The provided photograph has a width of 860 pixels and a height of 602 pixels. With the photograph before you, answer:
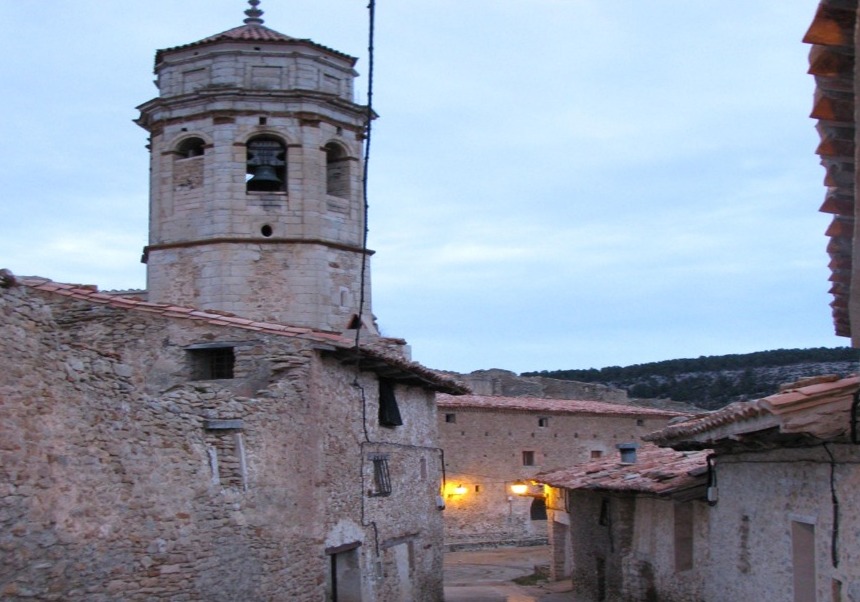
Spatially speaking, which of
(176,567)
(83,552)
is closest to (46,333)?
(83,552)

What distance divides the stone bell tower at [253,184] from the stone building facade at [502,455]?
1689cm

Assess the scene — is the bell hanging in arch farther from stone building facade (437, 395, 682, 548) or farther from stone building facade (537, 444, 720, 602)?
stone building facade (437, 395, 682, 548)

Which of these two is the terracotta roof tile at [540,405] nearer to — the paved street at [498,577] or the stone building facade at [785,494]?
the paved street at [498,577]

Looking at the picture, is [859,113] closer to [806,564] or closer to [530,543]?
[806,564]

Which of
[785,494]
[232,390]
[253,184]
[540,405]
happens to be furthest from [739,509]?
[540,405]

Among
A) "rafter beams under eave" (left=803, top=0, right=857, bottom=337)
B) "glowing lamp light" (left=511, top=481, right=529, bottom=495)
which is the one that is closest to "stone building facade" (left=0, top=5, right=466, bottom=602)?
"rafter beams under eave" (left=803, top=0, right=857, bottom=337)

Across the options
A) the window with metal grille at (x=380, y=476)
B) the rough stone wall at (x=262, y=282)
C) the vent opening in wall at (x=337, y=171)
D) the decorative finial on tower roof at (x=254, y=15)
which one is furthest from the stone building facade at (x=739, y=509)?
the decorative finial on tower roof at (x=254, y=15)

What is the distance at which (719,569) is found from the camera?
42.3 feet

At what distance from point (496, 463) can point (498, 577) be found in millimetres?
10547

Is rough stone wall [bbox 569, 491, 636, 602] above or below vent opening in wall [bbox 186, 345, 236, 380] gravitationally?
below

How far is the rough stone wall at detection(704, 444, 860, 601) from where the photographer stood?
8969 millimetres

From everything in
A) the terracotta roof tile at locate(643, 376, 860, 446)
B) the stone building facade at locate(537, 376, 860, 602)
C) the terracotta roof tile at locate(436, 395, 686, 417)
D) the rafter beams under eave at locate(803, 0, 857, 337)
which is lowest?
the stone building facade at locate(537, 376, 860, 602)

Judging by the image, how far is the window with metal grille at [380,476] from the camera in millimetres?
16828

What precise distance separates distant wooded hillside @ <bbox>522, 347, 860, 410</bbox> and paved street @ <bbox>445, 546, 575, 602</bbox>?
1226 inches
